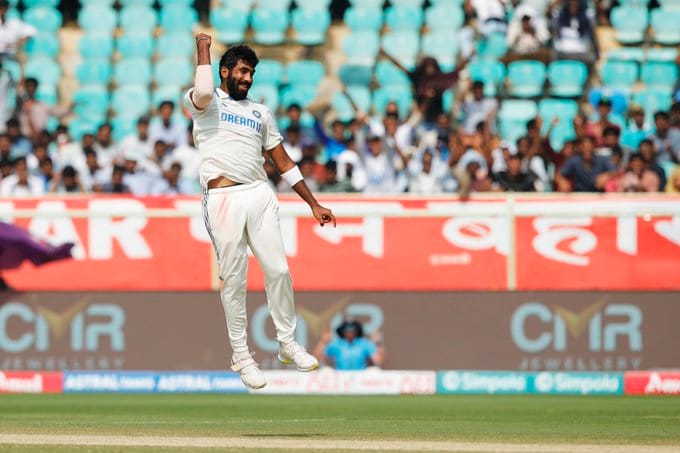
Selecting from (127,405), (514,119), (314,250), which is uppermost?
(514,119)


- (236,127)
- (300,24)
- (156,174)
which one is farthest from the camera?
(300,24)

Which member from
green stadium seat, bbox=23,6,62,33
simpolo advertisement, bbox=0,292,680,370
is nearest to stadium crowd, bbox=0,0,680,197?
simpolo advertisement, bbox=0,292,680,370

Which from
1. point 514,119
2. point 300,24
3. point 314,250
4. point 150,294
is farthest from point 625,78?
point 150,294

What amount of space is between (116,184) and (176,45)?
3985mm

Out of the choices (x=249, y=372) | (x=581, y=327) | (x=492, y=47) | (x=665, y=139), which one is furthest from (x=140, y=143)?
(x=249, y=372)

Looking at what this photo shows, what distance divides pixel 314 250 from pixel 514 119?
4.13 m

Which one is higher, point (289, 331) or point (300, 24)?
point (300, 24)

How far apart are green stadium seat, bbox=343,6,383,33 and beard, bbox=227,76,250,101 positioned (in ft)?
35.0

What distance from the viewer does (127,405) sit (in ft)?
41.7

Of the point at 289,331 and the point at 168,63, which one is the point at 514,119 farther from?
the point at 289,331

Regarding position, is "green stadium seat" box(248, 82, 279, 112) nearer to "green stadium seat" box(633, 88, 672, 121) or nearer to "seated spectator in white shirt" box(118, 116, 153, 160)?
"seated spectator in white shirt" box(118, 116, 153, 160)

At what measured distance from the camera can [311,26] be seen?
1941cm

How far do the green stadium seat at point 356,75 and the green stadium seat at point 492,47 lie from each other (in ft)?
4.47

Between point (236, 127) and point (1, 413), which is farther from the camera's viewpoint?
point (1, 413)
